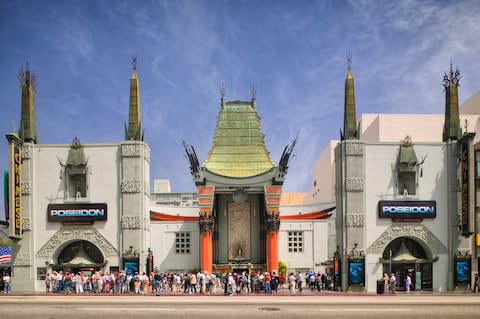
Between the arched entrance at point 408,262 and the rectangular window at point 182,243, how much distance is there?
2301 cm

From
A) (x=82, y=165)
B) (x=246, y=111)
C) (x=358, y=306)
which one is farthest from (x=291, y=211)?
(x=358, y=306)

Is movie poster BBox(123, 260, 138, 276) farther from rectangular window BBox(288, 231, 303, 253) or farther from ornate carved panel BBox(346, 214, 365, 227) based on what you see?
rectangular window BBox(288, 231, 303, 253)

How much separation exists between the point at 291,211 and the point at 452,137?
90.2ft

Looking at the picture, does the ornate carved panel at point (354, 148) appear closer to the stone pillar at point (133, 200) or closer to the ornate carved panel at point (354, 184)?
the ornate carved panel at point (354, 184)

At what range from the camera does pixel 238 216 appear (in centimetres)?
5872

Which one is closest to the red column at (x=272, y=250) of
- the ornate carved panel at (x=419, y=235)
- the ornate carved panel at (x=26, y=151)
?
the ornate carved panel at (x=419, y=235)

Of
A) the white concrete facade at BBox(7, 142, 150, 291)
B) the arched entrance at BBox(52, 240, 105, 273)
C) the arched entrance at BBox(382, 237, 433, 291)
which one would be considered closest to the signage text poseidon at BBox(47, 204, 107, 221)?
the white concrete facade at BBox(7, 142, 150, 291)

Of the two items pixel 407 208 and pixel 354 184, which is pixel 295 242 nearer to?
pixel 354 184

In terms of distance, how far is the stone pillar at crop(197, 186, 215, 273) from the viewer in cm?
5256

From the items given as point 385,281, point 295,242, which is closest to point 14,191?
point 385,281

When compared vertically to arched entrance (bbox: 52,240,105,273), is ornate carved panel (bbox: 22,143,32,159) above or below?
above

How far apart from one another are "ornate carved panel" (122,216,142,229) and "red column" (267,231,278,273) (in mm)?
18520

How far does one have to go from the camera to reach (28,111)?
38062 millimetres

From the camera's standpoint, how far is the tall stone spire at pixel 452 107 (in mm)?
37719
